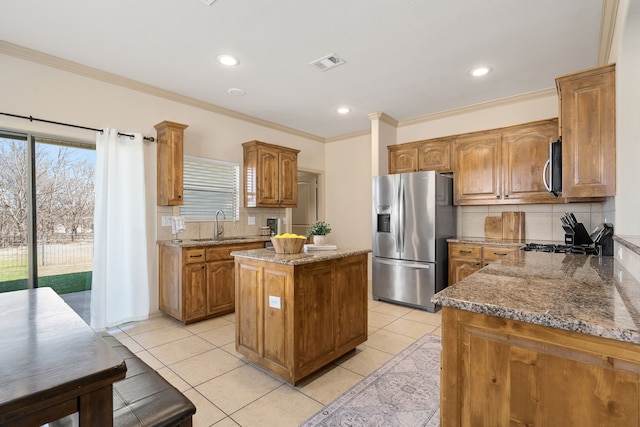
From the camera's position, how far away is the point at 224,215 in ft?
14.6

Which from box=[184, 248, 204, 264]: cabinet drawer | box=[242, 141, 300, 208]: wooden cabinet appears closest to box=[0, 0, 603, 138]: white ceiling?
box=[242, 141, 300, 208]: wooden cabinet

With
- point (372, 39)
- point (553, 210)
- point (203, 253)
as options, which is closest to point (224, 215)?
point (203, 253)

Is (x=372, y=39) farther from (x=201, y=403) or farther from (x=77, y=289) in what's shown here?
(x=77, y=289)

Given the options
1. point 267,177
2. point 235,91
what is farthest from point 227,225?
point 235,91

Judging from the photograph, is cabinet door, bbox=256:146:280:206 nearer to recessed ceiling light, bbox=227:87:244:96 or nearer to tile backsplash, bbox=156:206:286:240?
tile backsplash, bbox=156:206:286:240

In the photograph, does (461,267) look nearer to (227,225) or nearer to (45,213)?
(227,225)

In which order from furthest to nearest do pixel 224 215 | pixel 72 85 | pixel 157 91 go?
1. pixel 224 215
2. pixel 157 91
3. pixel 72 85

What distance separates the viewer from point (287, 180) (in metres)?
4.84

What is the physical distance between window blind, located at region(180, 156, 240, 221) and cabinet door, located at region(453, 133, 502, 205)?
3213 mm

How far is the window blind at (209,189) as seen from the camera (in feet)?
13.3

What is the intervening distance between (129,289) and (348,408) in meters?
2.76

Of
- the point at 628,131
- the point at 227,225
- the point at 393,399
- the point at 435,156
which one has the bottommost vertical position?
the point at 393,399

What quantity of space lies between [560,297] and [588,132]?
1800mm

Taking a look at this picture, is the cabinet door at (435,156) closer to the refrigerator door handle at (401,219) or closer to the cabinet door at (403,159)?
the cabinet door at (403,159)
